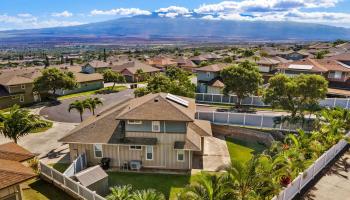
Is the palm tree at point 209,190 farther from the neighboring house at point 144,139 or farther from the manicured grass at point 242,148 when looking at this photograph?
the manicured grass at point 242,148

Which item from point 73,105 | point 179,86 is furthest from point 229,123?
point 73,105

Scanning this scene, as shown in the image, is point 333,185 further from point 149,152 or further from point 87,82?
point 87,82

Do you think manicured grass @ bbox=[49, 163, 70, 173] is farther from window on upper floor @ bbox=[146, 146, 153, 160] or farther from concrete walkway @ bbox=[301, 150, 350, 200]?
concrete walkway @ bbox=[301, 150, 350, 200]

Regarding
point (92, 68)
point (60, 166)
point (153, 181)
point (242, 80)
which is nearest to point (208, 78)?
point (242, 80)

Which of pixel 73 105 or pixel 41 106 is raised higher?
pixel 73 105

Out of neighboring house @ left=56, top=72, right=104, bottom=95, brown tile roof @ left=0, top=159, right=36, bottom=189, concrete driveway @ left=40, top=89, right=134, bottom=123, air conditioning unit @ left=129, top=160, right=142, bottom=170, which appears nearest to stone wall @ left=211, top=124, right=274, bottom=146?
air conditioning unit @ left=129, top=160, right=142, bottom=170

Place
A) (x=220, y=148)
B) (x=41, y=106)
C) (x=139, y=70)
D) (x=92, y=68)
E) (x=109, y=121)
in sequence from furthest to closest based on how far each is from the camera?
(x=92, y=68) → (x=139, y=70) → (x=41, y=106) → (x=220, y=148) → (x=109, y=121)

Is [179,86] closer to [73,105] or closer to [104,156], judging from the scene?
[73,105]
